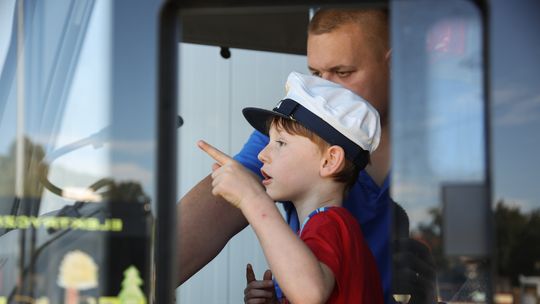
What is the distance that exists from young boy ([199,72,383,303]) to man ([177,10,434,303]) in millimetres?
174

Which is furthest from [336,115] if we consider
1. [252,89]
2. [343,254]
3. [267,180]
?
[252,89]

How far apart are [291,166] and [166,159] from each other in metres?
0.52

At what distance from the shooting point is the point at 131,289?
2256 millimetres

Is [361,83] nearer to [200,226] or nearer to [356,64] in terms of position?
[356,64]

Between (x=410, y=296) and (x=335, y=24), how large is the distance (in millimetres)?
953

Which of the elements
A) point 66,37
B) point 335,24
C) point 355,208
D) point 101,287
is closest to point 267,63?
point 335,24

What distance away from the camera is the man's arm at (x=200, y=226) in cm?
287

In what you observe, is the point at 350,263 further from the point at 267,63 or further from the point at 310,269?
the point at 267,63

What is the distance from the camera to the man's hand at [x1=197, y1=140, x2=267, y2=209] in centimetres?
234

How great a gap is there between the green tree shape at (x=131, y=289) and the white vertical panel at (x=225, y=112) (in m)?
1.05

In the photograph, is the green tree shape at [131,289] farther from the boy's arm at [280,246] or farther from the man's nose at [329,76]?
the man's nose at [329,76]

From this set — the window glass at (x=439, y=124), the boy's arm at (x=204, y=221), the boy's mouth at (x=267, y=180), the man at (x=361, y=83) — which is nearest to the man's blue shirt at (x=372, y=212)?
the man at (x=361, y=83)

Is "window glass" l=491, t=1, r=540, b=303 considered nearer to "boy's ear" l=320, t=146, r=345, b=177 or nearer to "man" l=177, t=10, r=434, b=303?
"boy's ear" l=320, t=146, r=345, b=177

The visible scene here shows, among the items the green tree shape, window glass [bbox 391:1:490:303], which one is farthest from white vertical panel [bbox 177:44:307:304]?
window glass [bbox 391:1:490:303]
